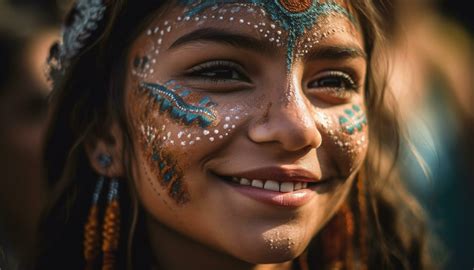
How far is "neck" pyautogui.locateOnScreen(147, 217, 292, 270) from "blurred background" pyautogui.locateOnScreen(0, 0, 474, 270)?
1276mm

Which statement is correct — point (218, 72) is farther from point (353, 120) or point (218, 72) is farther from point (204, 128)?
point (353, 120)

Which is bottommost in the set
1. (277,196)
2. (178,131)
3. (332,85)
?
(277,196)

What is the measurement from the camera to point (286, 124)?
5.63ft

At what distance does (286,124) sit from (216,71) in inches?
11.5

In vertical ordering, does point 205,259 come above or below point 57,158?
below

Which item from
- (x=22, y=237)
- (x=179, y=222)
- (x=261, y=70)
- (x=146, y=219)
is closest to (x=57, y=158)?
(x=146, y=219)

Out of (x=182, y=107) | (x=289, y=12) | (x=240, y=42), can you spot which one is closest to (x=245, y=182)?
(x=182, y=107)

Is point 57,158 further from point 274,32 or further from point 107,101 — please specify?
point 274,32

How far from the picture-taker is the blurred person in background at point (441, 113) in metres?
3.36

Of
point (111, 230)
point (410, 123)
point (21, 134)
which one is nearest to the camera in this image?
point (111, 230)

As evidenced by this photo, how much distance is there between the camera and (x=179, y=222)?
6.13 feet

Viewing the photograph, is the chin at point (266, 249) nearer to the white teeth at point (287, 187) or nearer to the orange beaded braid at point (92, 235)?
the white teeth at point (287, 187)

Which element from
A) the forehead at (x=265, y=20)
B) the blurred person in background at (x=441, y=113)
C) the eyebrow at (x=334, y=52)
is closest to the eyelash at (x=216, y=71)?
the forehead at (x=265, y=20)

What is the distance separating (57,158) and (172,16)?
81 cm
